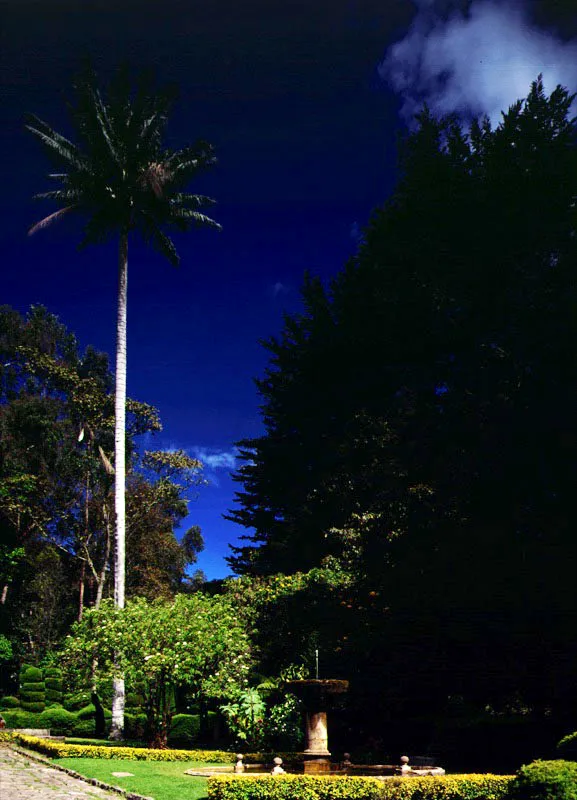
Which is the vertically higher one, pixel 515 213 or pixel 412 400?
pixel 515 213

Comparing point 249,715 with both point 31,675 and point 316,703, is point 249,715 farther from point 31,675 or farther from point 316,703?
point 31,675

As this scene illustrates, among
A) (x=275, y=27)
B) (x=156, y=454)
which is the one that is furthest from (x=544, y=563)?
(x=156, y=454)

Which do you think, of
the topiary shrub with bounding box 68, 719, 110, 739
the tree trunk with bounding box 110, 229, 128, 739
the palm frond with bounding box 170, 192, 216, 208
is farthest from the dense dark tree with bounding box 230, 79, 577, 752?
the topiary shrub with bounding box 68, 719, 110, 739

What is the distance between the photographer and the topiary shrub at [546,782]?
8.30 m

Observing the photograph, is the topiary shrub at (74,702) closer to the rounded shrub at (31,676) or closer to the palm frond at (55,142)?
the rounded shrub at (31,676)

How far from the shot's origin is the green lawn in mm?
12836

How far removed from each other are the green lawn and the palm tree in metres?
11.2

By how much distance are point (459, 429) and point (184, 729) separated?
47.1ft

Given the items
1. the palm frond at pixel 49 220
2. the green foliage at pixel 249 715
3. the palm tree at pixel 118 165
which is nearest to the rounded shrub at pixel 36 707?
the palm tree at pixel 118 165

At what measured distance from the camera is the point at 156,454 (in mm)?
39844

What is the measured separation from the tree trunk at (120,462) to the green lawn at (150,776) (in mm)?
5430

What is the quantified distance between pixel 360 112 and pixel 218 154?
45.3ft

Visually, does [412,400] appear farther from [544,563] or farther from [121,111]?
[121,111]

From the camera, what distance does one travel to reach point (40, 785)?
523 inches
